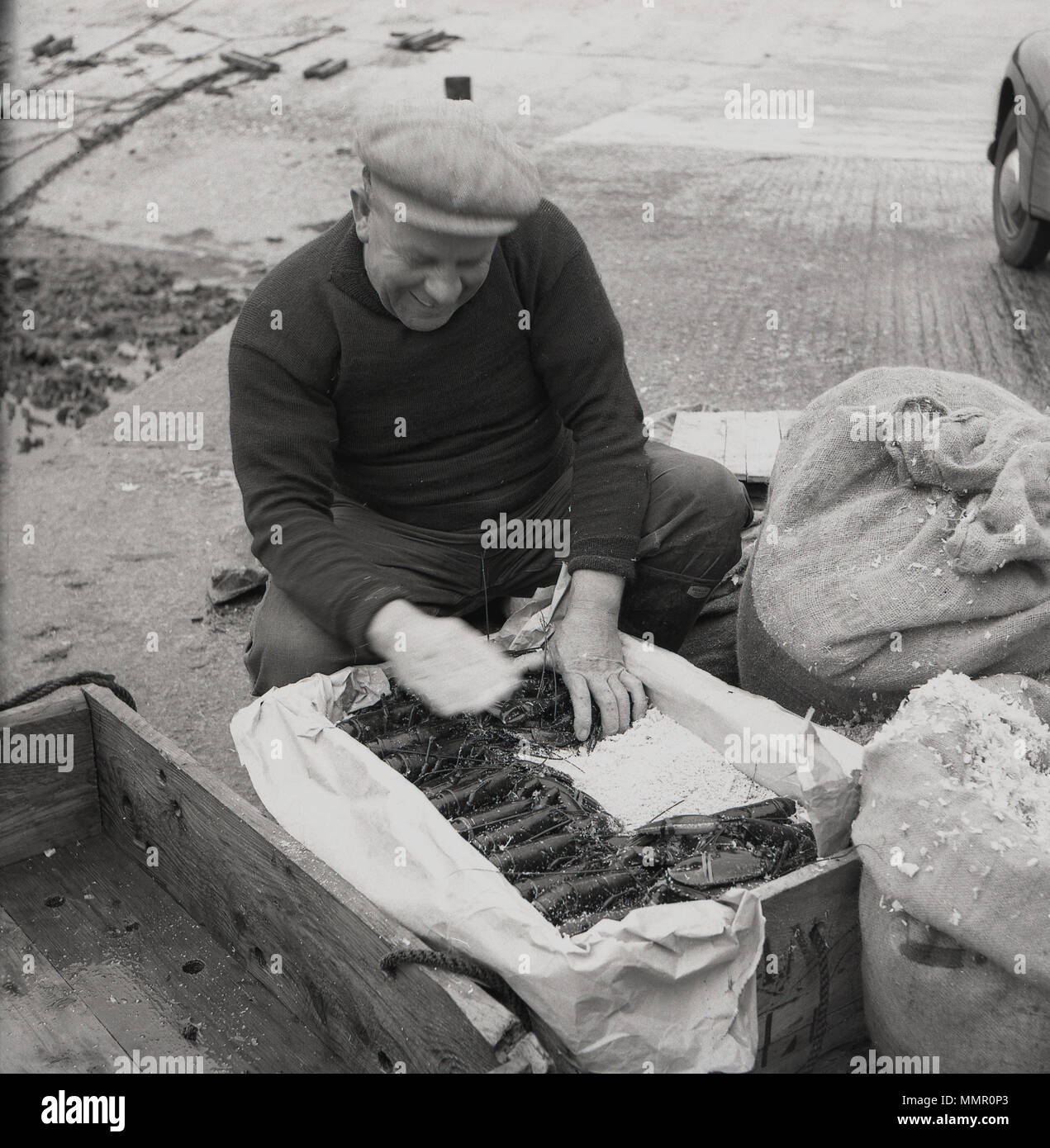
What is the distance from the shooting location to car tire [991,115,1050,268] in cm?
571

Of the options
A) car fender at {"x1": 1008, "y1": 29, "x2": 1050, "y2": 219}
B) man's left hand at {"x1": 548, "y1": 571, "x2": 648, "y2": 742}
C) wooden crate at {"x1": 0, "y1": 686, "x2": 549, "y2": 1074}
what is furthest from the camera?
car fender at {"x1": 1008, "y1": 29, "x2": 1050, "y2": 219}

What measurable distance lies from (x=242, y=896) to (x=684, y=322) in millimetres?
3928

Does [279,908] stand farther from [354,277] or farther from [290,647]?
[354,277]

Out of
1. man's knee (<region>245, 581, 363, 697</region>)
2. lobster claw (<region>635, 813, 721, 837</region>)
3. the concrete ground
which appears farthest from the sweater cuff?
the concrete ground

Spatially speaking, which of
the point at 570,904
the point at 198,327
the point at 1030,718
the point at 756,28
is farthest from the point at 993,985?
the point at 756,28

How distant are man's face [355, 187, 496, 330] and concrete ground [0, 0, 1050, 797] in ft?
4.28

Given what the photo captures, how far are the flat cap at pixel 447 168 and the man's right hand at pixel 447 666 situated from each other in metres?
0.69

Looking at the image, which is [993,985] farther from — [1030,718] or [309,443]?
[309,443]

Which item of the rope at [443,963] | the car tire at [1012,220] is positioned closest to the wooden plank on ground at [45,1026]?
the rope at [443,963]

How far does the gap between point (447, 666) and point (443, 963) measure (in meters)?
0.70

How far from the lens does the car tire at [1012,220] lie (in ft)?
18.7

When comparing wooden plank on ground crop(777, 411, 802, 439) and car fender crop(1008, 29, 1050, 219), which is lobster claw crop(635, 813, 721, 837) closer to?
wooden plank on ground crop(777, 411, 802, 439)


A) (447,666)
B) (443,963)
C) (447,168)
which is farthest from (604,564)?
(443,963)

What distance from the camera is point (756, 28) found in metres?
Result: 11.1
